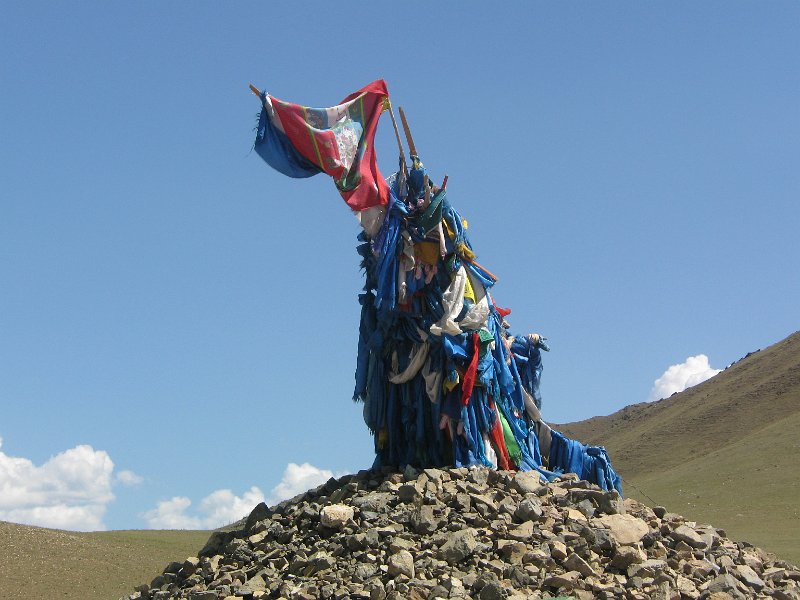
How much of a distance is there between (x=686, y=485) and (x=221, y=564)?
32.5m

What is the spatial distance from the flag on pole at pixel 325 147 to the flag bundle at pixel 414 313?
15mm

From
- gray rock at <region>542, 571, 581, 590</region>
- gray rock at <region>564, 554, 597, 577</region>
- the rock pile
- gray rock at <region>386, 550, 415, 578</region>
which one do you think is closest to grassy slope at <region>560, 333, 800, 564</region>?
the rock pile

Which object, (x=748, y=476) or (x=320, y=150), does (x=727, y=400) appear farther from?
(x=320, y=150)

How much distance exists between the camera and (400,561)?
1304cm

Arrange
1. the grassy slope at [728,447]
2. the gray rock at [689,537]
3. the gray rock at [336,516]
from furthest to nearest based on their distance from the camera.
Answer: the grassy slope at [728,447] → the gray rock at [689,537] → the gray rock at [336,516]

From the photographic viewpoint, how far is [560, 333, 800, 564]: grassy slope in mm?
35812

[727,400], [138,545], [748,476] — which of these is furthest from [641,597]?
[727,400]

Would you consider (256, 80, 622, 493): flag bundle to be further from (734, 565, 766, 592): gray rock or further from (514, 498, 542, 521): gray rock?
(734, 565, 766, 592): gray rock

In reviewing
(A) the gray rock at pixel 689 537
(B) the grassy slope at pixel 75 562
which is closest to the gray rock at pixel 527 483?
(A) the gray rock at pixel 689 537

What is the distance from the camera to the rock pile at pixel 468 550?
42.4ft

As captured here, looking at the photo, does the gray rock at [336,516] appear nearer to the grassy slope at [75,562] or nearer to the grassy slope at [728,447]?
the grassy slope at [728,447]

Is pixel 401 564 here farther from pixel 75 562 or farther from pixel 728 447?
pixel 728 447

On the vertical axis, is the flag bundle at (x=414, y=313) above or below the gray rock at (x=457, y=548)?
above

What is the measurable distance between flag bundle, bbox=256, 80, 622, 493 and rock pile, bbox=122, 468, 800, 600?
31.9 inches
